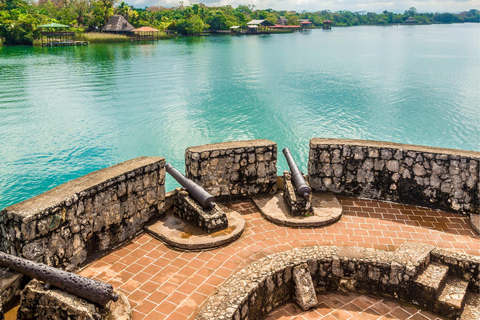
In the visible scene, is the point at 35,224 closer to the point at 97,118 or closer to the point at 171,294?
the point at 171,294

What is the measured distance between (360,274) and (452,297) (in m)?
1.08

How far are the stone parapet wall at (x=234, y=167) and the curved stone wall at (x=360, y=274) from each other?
1.99 meters

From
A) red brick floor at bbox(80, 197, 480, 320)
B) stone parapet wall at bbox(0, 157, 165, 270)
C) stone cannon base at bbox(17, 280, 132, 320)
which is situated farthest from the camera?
red brick floor at bbox(80, 197, 480, 320)

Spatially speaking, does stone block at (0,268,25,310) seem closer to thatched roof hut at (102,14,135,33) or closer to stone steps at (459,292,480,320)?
stone steps at (459,292,480,320)

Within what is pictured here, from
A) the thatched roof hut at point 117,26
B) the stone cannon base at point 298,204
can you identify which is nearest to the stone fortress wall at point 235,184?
the stone cannon base at point 298,204

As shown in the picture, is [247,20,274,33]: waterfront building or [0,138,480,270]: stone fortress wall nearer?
[0,138,480,270]: stone fortress wall

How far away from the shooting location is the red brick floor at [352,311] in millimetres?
4812

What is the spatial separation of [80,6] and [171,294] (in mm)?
80548

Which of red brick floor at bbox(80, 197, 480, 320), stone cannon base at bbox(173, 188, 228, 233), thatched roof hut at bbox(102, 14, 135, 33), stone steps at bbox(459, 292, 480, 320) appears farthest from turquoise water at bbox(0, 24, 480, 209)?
thatched roof hut at bbox(102, 14, 135, 33)

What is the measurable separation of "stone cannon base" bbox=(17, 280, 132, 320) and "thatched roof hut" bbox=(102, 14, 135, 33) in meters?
69.8

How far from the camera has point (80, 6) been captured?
74000 mm

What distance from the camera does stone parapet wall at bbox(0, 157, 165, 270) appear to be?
4.40 metres

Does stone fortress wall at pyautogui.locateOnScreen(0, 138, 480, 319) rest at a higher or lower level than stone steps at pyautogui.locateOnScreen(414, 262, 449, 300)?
higher

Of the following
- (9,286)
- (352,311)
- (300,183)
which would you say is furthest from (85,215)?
(352,311)
